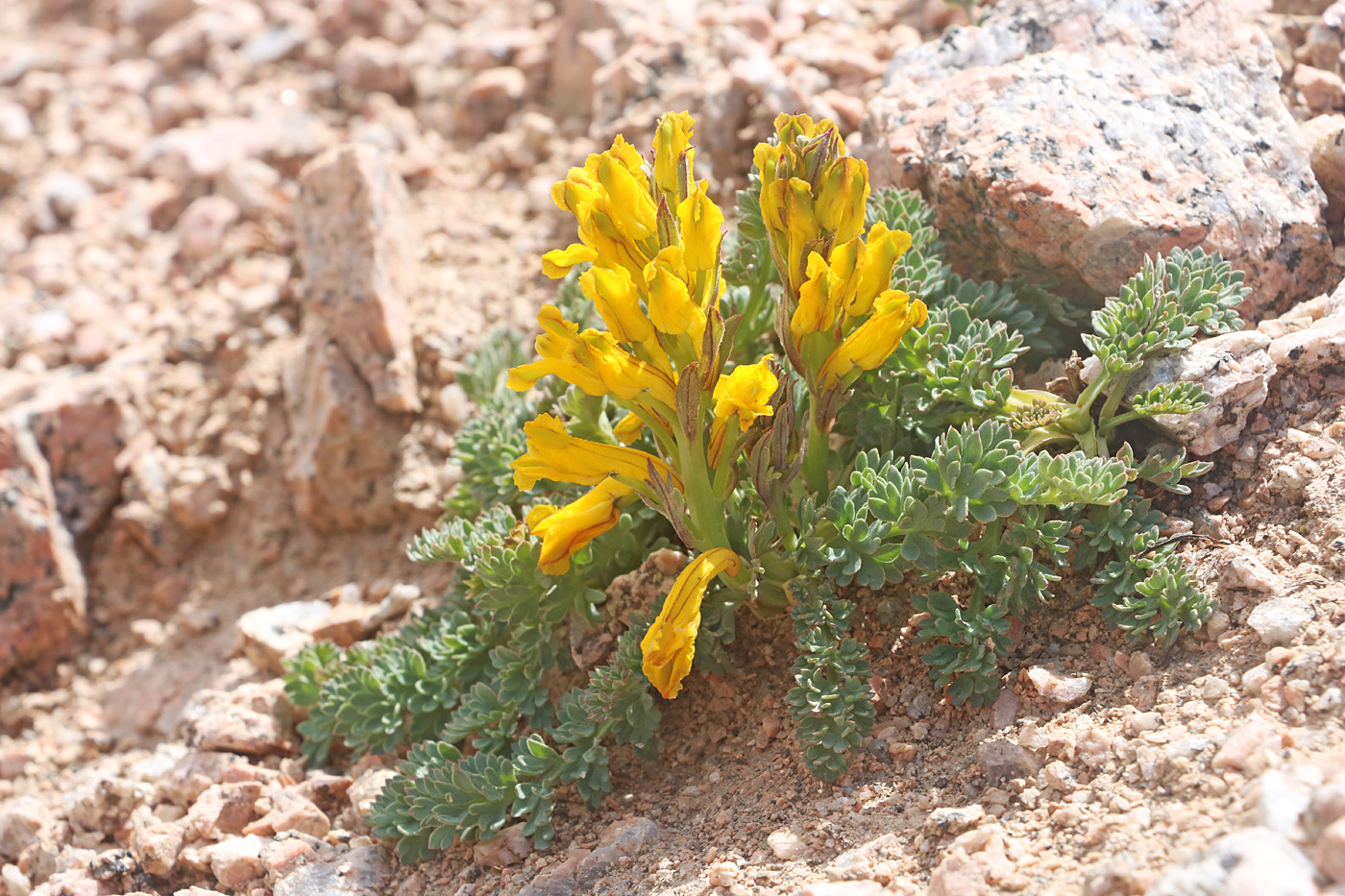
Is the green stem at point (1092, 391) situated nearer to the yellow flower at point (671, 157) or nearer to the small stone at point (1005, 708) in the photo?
the small stone at point (1005, 708)

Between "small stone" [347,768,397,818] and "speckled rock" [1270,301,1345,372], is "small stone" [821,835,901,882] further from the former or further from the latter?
"speckled rock" [1270,301,1345,372]

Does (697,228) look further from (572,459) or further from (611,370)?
(572,459)

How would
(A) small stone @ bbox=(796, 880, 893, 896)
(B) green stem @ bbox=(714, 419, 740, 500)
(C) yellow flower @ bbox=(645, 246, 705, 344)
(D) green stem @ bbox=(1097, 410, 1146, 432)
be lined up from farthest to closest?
(D) green stem @ bbox=(1097, 410, 1146, 432) → (B) green stem @ bbox=(714, 419, 740, 500) → (C) yellow flower @ bbox=(645, 246, 705, 344) → (A) small stone @ bbox=(796, 880, 893, 896)

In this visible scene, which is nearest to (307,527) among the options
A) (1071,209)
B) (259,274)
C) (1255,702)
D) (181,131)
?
(259,274)

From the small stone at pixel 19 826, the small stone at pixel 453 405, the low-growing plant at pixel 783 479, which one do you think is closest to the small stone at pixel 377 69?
the small stone at pixel 453 405

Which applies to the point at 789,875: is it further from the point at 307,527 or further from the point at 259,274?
the point at 259,274

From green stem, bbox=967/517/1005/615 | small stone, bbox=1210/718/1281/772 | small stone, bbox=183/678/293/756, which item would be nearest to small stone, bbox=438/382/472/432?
small stone, bbox=183/678/293/756
